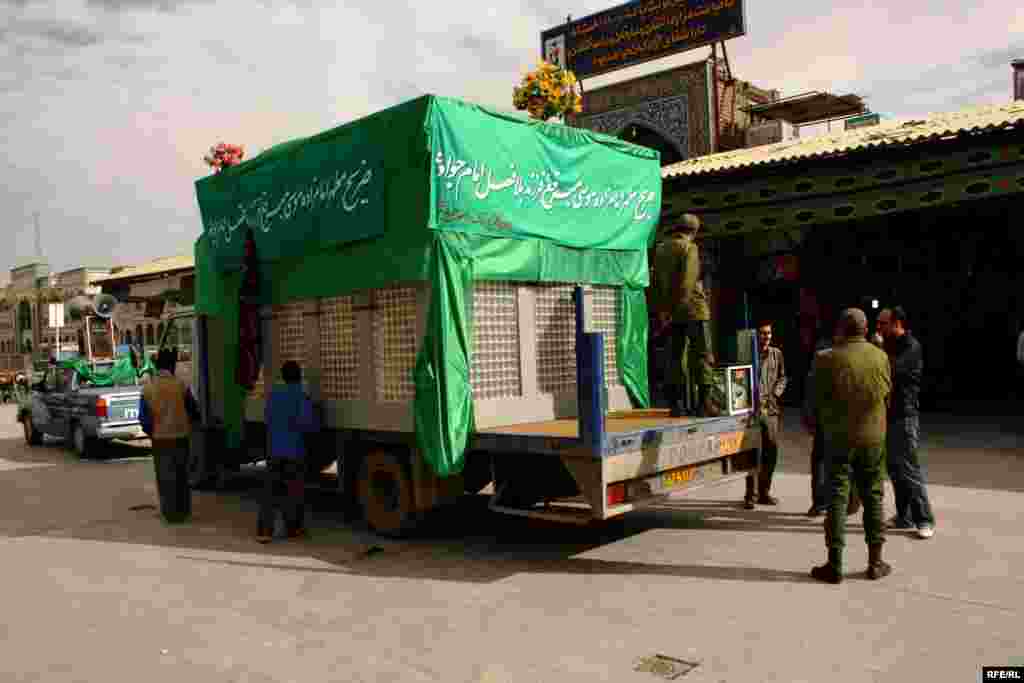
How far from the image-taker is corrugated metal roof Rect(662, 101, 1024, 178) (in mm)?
12201

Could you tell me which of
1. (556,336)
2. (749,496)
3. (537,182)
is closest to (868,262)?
(749,496)

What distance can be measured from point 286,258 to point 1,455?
10840 mm

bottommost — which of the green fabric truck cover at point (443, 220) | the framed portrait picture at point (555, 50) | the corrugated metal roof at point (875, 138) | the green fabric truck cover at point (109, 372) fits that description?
the green fabric truck cover at point (109, 372)

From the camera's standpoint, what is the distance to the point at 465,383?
6.71 metres

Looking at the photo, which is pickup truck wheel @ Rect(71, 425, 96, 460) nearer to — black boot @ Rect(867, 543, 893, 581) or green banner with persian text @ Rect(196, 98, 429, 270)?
green banner with persian text @ Rect(196, 98, 429, 270)

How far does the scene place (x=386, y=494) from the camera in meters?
7.63

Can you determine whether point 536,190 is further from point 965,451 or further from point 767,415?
point 965,451

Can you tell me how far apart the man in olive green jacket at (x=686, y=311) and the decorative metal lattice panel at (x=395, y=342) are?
83.6 inches

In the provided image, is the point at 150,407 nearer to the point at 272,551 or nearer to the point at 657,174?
the point at 272,551

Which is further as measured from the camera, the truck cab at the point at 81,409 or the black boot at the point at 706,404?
the truck cab at the point at 81,409

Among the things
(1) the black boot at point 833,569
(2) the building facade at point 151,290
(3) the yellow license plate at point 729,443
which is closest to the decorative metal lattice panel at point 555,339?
(3) the yellow license plate at point 729,443

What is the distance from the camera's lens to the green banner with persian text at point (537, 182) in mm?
6637

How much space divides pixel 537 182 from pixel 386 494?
300 cm

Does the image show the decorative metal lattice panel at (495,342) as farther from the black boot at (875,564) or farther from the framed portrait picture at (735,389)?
the black boot at (875,564)
